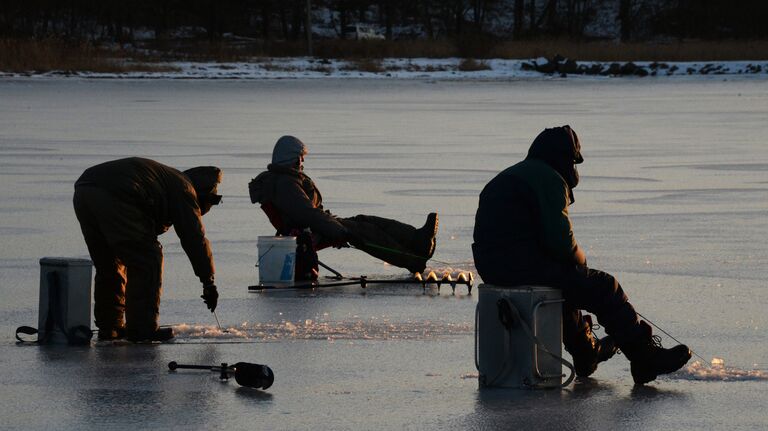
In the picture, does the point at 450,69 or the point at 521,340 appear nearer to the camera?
the point at 521,340

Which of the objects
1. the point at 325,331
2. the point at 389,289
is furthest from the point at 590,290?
the point at 389,289

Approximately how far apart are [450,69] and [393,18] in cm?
4593

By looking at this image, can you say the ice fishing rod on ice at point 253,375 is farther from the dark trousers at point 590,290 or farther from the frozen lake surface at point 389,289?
the dark trousers at point 590,290

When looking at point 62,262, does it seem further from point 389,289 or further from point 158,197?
point 389,289

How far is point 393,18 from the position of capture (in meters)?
110

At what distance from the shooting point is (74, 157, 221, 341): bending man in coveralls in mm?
8562

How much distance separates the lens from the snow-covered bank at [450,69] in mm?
58312

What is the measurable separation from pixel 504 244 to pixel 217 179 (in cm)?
210

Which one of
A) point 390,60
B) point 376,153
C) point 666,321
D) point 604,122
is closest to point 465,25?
point 390,60

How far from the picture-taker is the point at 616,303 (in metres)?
7.45

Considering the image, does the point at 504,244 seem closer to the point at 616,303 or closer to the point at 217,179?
the point at 616,303

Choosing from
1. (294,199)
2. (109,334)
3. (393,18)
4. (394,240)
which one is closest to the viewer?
(109,334)

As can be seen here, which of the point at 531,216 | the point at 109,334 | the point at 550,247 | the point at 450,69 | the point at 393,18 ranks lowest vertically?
the point at 109,334

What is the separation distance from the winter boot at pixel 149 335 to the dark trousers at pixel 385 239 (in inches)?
103
